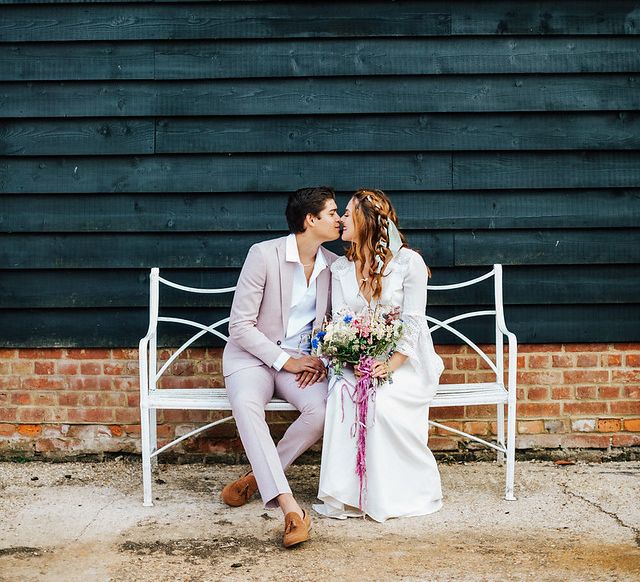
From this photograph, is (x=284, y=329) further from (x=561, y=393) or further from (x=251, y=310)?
(x=561, y=393)

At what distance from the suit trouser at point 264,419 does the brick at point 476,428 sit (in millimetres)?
1058

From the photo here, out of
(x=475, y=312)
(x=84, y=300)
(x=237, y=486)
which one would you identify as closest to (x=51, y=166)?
(x=84, y=300)

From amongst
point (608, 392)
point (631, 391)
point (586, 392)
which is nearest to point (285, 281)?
point (586, 392)

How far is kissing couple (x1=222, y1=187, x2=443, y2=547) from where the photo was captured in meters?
4.14

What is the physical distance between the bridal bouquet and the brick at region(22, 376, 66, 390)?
1.64 meters

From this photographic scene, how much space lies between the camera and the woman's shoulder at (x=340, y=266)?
176 inches

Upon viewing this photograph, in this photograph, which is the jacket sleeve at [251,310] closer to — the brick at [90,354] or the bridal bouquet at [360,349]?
the bridal bouquet at [360,349]

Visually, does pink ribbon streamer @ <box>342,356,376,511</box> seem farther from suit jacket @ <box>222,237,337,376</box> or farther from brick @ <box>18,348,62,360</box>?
brick @ <box>18,348,62,360</box>

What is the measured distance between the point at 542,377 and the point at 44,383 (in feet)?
8.94

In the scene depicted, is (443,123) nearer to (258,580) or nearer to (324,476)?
(324,476)

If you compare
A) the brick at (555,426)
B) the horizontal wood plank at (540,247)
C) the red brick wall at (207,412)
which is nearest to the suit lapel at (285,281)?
the red brick wall at (207,412)

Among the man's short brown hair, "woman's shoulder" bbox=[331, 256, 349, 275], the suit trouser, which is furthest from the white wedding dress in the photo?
the man's short brown hair

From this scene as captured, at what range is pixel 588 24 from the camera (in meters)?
4.84

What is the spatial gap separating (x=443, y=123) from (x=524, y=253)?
82 cm
